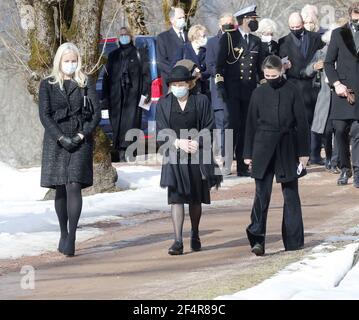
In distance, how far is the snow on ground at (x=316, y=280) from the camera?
9.44 metres

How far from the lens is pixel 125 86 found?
22.2m

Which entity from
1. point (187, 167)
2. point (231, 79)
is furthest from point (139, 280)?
point (231, 79)

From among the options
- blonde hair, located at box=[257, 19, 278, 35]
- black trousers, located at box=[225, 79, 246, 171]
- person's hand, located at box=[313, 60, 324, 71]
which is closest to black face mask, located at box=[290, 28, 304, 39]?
blonde hair, located at box=[257, 19, 278, 35]

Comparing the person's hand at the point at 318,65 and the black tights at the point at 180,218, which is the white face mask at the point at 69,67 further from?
the person's hand at the point at 318,65

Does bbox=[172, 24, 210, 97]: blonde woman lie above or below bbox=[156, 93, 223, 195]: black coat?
above

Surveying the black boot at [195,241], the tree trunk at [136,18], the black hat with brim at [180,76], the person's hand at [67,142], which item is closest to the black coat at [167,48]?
the black hat with brim at [180,76]

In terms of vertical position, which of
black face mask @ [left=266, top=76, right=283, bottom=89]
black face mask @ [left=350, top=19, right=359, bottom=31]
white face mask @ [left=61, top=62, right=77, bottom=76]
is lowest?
black face mask @ [left=266, top=76, right=283, bottom=89]

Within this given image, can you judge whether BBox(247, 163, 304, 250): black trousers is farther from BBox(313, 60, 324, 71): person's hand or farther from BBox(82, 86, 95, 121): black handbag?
BBox(313, 60, 324, 71): person's hand

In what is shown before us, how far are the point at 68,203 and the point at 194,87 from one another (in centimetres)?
156

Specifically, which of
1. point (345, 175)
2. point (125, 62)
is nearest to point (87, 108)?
point (345, 175)

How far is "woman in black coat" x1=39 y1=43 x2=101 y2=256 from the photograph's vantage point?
506 inches

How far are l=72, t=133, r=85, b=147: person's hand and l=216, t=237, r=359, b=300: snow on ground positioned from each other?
2441 millimetres

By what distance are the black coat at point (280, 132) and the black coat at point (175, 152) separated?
487mm

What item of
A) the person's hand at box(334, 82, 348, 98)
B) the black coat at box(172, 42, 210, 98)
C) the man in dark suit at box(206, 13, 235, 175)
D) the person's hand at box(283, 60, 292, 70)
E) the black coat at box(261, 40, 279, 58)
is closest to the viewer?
the person's hand at box(334, 82, 348, 98)
